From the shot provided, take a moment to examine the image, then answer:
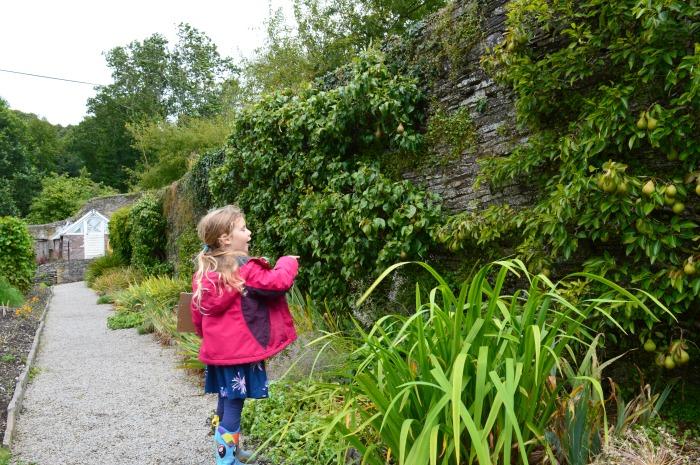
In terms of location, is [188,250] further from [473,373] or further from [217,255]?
[473,373]

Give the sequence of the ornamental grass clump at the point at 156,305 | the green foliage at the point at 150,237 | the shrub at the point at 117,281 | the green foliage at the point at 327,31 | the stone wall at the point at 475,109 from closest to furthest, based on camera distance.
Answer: the stone wall at the point at 475,109, the ornamental grass clump at the point at 156,305, the shrub at the point at 117,281, the green foliage at the point at 150,237, the green foliage at the point at 327,31

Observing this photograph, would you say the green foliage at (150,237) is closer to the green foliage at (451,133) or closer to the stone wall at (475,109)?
the green foliage at (451,133)

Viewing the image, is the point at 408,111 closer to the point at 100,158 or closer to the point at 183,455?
the point at 183,455

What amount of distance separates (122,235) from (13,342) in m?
10.3

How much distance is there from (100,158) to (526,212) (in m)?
45.7

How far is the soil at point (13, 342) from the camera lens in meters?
4.25

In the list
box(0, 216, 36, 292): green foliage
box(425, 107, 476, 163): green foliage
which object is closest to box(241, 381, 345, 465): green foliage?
box(425, 107, 476, 163): green foliage

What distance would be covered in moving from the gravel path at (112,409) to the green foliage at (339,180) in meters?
1.64

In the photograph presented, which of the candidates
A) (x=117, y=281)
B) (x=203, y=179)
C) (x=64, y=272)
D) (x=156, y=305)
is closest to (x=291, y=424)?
(x=156, y=305)

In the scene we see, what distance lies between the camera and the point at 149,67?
39.1 metres

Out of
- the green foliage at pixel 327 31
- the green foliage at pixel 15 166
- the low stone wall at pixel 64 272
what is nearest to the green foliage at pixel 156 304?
the green foliage at pixel 327 31

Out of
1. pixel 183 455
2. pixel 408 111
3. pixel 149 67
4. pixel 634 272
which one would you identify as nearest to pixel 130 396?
pixel 183 455

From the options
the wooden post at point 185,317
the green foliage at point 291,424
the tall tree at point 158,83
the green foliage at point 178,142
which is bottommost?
the green foliage at point 291,424

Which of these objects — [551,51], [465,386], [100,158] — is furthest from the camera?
[100,158]
